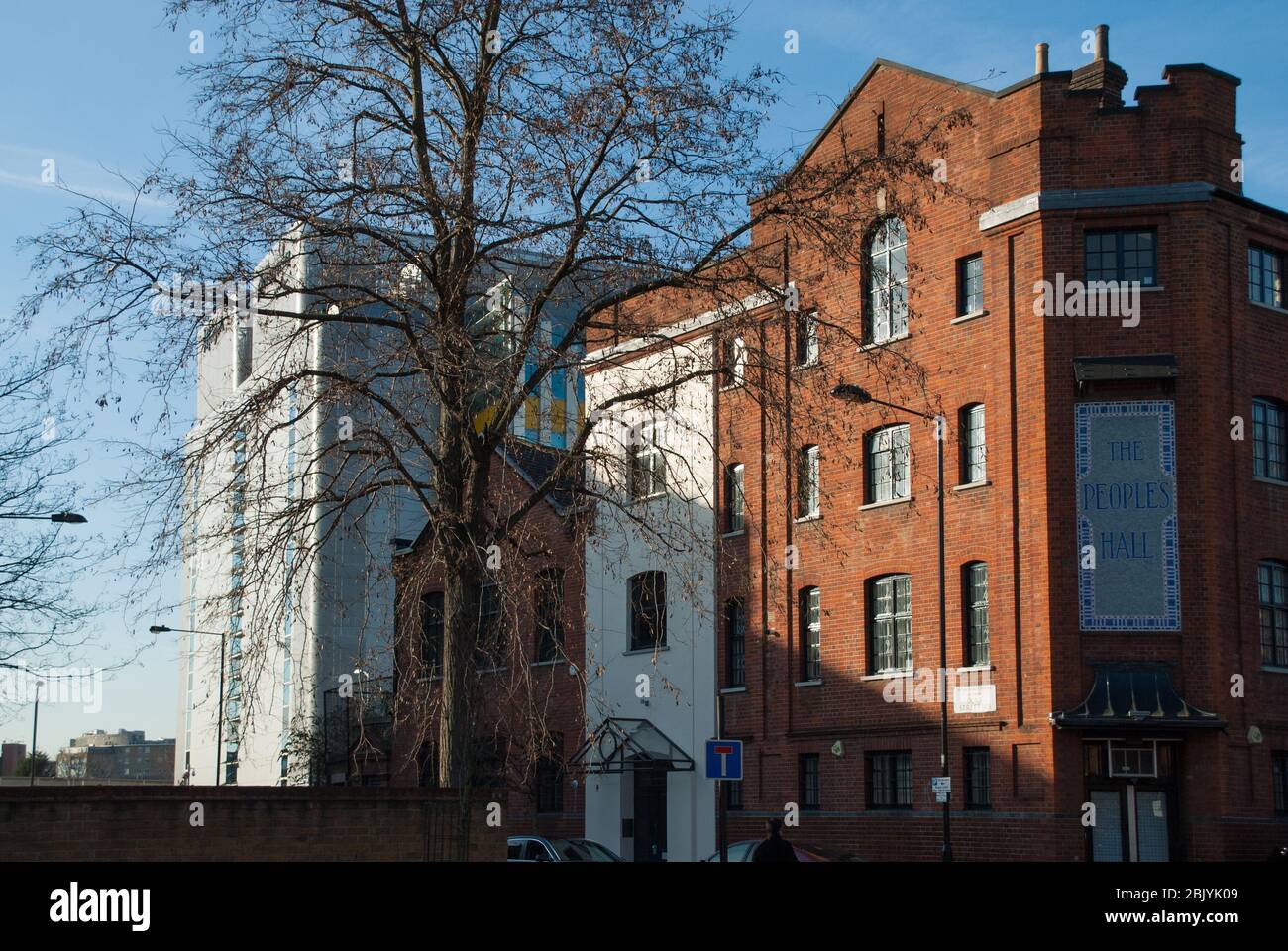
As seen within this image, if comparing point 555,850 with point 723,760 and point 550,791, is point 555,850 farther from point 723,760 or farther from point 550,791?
point 550,791

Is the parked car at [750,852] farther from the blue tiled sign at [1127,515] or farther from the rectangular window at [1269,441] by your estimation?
the rectangular window at [1269,441]

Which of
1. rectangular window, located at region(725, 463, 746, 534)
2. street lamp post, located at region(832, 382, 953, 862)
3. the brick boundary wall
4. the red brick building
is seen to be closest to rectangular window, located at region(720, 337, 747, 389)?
the brick boundary wall

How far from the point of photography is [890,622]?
3294 centimetres

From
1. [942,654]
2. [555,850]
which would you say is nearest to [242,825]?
[555,850]

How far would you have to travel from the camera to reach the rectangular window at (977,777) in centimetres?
3036

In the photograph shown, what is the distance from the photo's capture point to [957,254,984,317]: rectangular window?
3198 centimetres

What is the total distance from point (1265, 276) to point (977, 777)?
1195 cm

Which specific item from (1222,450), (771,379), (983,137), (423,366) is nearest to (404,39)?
(423,366)

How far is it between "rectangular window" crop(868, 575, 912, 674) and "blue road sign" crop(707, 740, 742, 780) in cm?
928

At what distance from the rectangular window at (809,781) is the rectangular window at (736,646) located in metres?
2.68

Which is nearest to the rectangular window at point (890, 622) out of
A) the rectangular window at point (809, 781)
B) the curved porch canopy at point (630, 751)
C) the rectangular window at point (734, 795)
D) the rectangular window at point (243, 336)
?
the rectangular window at point (809, 781)
